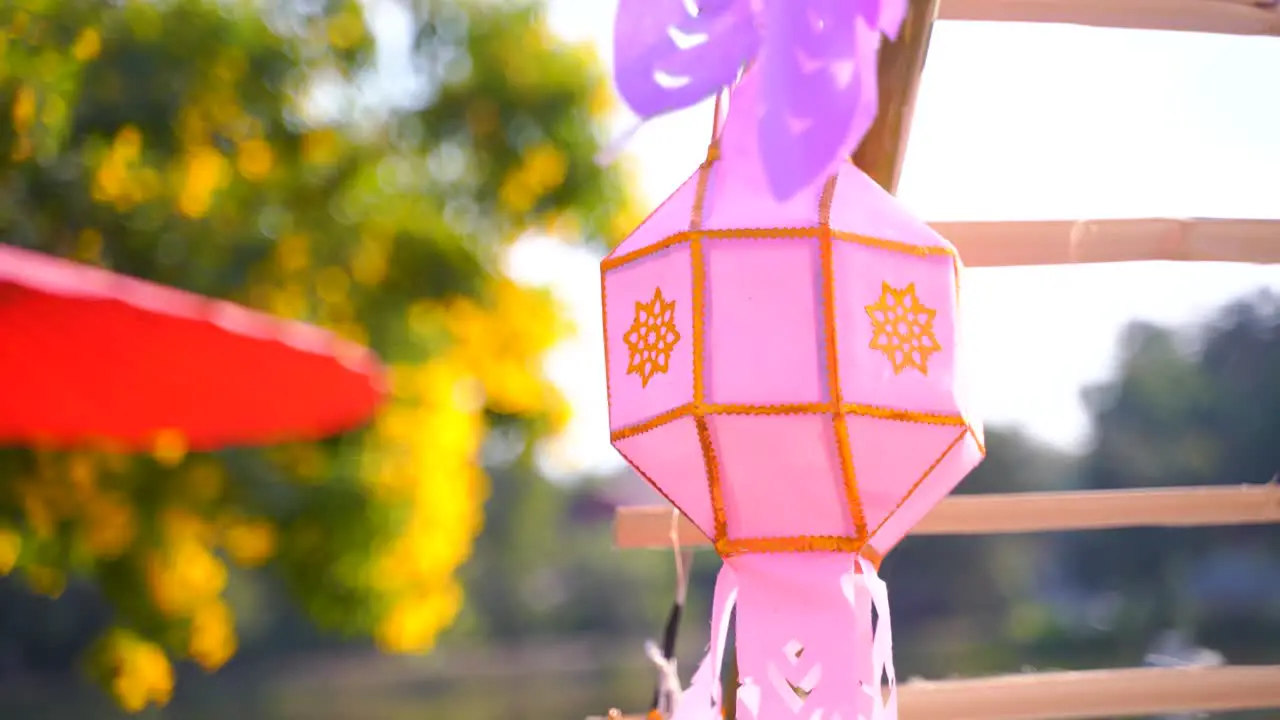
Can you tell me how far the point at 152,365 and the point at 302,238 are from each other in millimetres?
4609

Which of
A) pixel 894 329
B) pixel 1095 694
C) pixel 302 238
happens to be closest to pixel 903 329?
pixel 894 329

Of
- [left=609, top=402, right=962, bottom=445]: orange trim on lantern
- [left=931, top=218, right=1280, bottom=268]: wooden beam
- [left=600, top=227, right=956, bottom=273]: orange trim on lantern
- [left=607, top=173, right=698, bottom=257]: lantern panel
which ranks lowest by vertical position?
[left=609, top=402, right=962, bottom=445]: orange trim on lantern

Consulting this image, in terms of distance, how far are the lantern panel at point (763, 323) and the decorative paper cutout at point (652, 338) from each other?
0.15 ft

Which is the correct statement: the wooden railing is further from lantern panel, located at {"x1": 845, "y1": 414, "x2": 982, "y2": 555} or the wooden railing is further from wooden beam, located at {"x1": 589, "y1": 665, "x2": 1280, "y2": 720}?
lantern panel, located at {"x1": 845, "y1": 414, "x2": 982, "y2": 555}

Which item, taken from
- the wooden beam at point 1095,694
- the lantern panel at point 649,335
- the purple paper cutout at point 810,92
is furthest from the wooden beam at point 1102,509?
the purple paper cutout at point 810,92

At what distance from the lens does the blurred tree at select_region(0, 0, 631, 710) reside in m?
5.56

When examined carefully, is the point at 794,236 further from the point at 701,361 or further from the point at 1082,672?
the point at 1082,672

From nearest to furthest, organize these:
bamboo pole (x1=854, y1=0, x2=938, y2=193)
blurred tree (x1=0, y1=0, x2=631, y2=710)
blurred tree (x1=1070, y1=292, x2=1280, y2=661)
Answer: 1. bamboo pole (x1=854, y1=0, x2=938, y2=193)
2. blurred tree (x1=1070, y1=292, x2=1280, y2=661)
3. blurred tree (x1=0, y1=0, x2=631, y2=710)

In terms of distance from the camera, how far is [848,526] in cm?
98

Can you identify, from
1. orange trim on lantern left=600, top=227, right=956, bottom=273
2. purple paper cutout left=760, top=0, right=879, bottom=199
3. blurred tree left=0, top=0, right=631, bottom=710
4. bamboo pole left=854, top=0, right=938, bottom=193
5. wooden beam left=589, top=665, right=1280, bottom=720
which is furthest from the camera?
blurred tree left=0, top=0, right=631, bottom=710

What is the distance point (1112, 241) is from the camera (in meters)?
1.65

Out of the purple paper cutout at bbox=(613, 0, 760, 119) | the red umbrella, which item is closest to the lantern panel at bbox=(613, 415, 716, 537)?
the purple paper cutout at bbox=(613, 0, 760, 119)

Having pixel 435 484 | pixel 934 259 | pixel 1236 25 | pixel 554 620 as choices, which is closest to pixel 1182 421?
pixel 435 484

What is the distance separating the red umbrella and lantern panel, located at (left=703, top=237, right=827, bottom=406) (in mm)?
953
